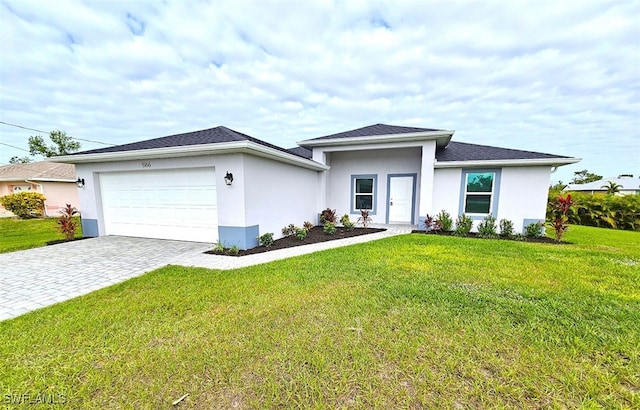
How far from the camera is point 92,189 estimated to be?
7.97 m

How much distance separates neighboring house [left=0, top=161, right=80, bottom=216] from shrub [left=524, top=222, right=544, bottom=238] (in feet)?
80.7

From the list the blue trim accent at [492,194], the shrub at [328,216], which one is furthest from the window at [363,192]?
the blue trim accent at [492,194]

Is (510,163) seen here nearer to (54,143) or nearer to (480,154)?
(480,154)

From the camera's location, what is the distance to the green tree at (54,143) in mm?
23312

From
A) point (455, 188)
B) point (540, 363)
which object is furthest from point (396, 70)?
point (540, 363)

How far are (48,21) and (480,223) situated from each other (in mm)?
15257

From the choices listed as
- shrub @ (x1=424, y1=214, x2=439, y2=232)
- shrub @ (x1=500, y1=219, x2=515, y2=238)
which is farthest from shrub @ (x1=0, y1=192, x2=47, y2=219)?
shrub @ (x1=500, y1=219, x2=515, y2=238)

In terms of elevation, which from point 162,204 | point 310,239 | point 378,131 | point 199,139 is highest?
point 378,131

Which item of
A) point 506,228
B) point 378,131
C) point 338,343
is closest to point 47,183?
point 378,131

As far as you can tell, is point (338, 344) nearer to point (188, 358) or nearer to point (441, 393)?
point (441, 393)

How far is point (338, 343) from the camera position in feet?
7.82

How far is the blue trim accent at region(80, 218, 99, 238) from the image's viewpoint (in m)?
8.09

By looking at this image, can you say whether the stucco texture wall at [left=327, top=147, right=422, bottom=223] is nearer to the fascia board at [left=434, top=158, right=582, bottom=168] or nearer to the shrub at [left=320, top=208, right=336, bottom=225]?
the shrub at [left=320, top=208, right=336, bottom=225]

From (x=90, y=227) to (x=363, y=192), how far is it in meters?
10.2
